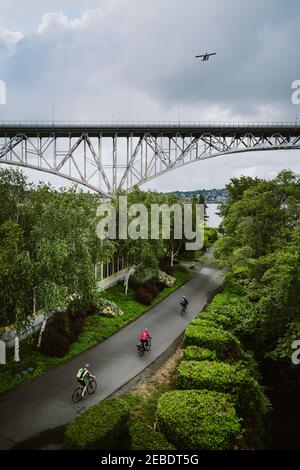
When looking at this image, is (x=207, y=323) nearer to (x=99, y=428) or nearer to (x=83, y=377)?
(x=83, y=377)

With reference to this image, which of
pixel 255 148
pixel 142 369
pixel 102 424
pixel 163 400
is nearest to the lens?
pixel 102 424

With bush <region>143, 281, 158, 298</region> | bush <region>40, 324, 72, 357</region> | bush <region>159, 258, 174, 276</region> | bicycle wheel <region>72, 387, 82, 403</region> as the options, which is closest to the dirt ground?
bicycle wheel <region>72, 387, 82, 403</region>

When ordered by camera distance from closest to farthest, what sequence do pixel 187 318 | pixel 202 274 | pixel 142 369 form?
pixel 142 369
pixel 187 318
pixel 202 274

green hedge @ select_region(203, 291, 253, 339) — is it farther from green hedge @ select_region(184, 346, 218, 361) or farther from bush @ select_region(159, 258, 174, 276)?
bush @ select_region(159, 258, 174, 276)

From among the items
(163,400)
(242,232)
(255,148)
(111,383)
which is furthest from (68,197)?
(255,148)
